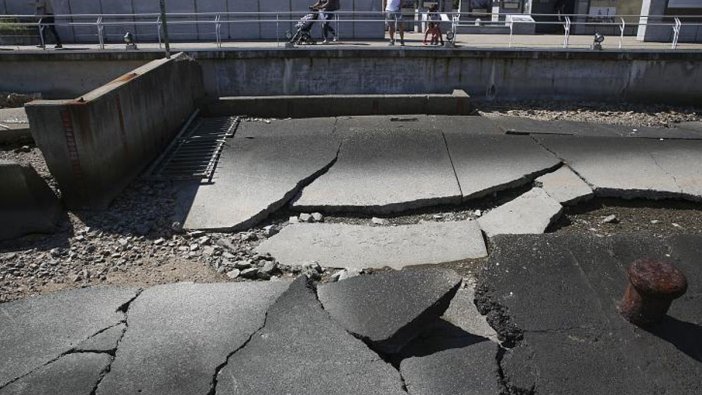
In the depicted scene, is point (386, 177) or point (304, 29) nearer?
point (386, 177)

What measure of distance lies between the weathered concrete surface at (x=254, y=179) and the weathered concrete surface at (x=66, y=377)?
9.66 feet

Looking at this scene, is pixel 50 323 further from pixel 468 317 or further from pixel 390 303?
pixel 468 317

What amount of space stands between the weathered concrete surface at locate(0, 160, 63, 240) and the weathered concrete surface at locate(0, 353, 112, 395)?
307cm

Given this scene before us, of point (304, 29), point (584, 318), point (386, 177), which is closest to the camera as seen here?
point (584, 318)

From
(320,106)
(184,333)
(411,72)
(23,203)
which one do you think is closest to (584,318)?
(184,333)

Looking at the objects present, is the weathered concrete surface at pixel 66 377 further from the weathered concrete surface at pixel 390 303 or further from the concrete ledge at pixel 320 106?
the concrete ledge at pixel 320 106

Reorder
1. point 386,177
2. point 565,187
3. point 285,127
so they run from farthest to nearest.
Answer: point 285,127, point 386,177, point 565,187

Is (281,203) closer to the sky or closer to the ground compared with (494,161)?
closer to the ground

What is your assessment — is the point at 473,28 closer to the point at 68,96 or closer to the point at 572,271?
the point at 68,96

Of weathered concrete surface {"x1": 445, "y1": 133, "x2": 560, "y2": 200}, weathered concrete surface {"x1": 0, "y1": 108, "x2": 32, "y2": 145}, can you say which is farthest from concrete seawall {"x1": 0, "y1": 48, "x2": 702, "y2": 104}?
weathered concrete surface {"x1": 445, "y1": 133, "x2": 560, "y2": 200}

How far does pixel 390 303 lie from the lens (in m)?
4.37

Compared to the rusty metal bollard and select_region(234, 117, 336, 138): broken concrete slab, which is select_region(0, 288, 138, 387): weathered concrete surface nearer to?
the rusty metal bollard

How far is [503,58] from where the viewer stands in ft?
48.2

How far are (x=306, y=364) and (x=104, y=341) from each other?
1.69m
